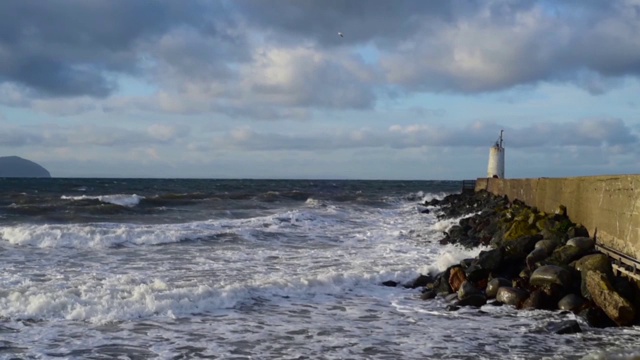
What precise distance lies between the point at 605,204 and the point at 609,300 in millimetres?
2766

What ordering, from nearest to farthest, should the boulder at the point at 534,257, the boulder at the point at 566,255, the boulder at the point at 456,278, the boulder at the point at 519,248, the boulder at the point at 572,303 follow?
the boulder at the point at 572,303 < the boulder at the point at 566,255 < the boulder at the point at 456,278 < the boulder at the point at 534,257 < the boulder at the point at 519,248

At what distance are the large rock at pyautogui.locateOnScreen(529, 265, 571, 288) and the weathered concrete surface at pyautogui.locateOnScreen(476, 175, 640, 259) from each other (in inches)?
36.0

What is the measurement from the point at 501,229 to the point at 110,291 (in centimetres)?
865

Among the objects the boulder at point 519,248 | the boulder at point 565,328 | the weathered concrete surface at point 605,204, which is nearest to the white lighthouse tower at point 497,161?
the weathered concrete surface at point 605,204

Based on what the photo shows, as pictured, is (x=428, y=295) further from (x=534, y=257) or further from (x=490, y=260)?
(x=534, y=257)

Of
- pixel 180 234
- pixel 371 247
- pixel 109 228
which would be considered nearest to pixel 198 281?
pixel 371 247

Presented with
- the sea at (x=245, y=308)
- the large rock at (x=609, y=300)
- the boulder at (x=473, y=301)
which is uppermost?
the large rock at (x=609, y=300)

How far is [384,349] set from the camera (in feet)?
21.7

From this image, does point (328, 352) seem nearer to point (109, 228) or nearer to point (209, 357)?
point (209, 357)

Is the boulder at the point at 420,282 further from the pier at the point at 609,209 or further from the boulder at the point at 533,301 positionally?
the pier at the point at 609,209

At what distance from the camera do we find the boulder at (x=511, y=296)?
334 inches

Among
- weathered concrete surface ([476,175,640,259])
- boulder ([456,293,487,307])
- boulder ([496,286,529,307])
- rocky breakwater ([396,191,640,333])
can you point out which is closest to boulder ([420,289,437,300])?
rocky breakwater ([396,191,640,333])

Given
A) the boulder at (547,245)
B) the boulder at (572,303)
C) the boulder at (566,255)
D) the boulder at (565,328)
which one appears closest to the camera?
the boulder at (565,328)

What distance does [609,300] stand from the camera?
24.6 ft
